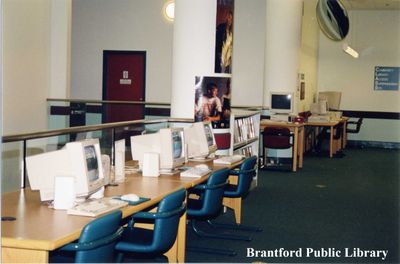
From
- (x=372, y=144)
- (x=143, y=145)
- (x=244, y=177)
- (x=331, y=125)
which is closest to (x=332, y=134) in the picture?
(x=331, y=125)

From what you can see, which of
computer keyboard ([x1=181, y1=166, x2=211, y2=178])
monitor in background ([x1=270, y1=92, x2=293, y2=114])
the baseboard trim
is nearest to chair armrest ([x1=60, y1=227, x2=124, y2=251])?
computer keyboard ([x1=181, y1=166, x2=211, y2=178])

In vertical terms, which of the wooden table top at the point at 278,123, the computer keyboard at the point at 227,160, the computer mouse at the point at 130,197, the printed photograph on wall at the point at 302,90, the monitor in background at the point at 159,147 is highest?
the printed photograph on wall at the point at 302,90

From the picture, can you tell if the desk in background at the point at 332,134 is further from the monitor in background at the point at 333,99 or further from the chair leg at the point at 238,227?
the chair leg at the point at 238,227

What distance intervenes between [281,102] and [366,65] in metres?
5.93

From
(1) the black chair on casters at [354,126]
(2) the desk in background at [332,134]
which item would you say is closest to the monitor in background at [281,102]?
(2) the desk in background at [332,134]

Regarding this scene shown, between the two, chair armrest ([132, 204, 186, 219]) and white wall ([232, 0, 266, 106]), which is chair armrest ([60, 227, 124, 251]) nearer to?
chair armrest ([132, 204, 186, 219])

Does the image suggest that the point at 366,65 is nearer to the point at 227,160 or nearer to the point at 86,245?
the point at 227,160

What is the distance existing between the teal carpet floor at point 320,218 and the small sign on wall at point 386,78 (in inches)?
213

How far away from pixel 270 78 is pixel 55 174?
8889 mm

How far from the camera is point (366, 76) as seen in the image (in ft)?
55.0

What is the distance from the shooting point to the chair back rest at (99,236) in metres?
3.03

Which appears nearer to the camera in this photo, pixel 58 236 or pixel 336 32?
pixel 58 236

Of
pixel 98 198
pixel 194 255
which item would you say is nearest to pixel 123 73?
pixel 194 255

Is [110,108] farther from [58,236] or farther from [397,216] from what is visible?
[58,236]
